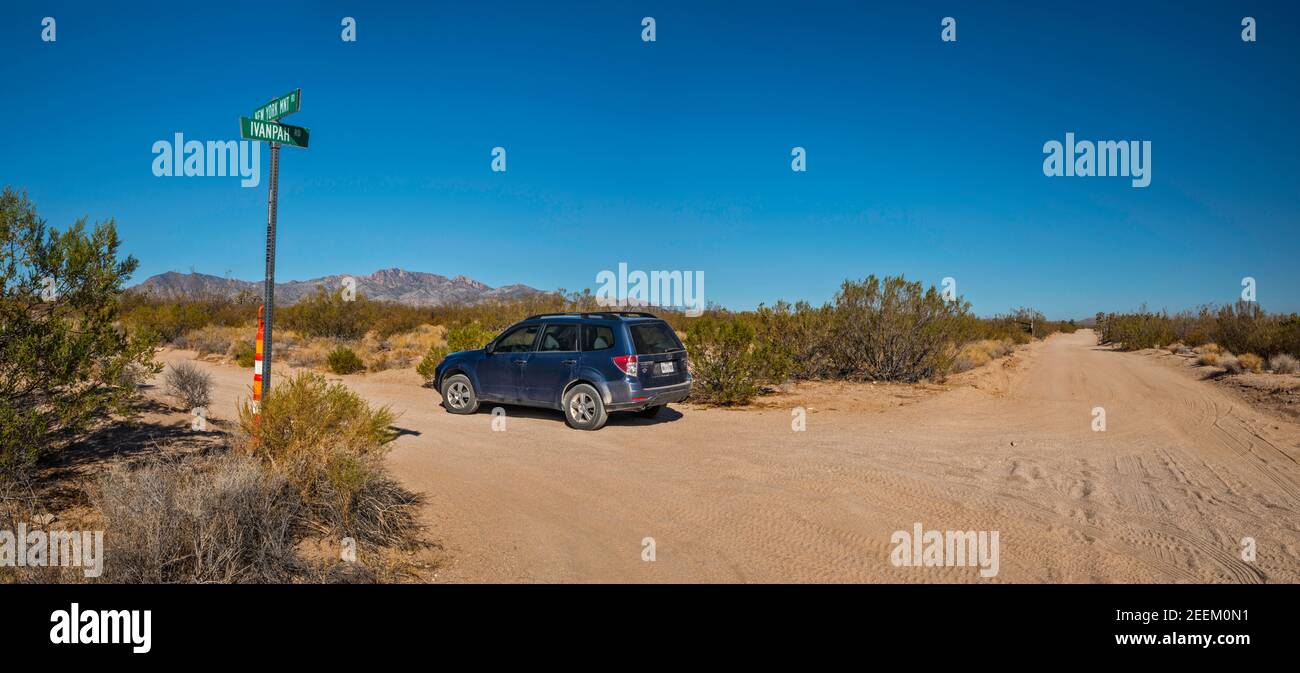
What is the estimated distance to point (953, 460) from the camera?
8797 mm

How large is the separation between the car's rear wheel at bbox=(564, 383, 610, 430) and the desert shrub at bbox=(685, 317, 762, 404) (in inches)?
149

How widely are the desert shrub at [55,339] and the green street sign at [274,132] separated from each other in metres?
1.47

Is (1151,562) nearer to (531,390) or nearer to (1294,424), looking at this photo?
(531,390)

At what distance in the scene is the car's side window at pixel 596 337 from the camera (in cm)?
1080

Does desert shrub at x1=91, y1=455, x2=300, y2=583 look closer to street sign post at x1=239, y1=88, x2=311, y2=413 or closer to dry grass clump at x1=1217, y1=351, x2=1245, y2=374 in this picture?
street sign post at x1=239, y1=88, x2=311, y2=413

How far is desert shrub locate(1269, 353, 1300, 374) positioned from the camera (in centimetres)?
1972

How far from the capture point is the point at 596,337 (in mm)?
10969

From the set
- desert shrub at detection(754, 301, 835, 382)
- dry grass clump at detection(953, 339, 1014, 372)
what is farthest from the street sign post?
dry grass clump at detection(953, 339, 1014, 372)

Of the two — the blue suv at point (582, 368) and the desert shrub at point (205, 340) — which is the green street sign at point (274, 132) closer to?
the blue suv at point (582, 368)

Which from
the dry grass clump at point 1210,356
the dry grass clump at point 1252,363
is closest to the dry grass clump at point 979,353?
the dry grass clump at point 1210,356

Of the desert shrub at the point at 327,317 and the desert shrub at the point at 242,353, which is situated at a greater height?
the desert shrub at the point at 327,317

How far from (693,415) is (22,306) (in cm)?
963

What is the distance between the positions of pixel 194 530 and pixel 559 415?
27.6 ft
